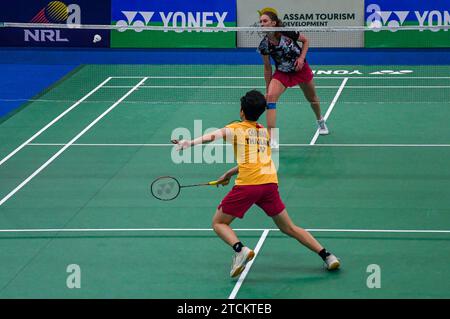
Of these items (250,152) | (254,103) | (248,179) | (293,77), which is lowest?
(248,179)

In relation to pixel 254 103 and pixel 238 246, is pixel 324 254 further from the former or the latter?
pixel 254 103

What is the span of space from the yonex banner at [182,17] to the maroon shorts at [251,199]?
13.7m

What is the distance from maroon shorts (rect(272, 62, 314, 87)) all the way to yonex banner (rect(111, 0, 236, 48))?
8362mm

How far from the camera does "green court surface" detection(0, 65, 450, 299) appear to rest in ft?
34.0

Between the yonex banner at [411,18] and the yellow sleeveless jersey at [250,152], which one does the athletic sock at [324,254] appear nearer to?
the yellow sleeveless jersey at [250,152]

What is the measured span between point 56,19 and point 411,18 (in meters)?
7.94

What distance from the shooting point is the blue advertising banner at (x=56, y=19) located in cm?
2381

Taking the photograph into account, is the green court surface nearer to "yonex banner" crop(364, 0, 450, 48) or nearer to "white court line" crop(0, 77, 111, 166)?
"white court line" crop(0, 77, 111, 166)

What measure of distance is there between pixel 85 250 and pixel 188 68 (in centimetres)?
1142

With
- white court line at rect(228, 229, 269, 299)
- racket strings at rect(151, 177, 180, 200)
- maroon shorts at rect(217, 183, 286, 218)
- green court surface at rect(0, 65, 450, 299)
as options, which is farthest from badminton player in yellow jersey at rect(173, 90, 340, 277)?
racket strings at rect(151, 177, 180, 200)

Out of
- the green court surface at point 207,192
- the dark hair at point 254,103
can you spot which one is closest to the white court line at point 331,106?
the green court surface at point 207,192

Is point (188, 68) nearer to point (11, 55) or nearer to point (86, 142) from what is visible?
point (11, 55)

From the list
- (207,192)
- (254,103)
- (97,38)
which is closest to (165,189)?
(254,103)

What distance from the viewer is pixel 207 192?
13.6m
